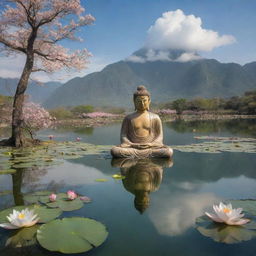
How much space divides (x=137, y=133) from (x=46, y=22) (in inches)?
202

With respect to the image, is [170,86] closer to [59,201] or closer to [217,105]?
[217,105]

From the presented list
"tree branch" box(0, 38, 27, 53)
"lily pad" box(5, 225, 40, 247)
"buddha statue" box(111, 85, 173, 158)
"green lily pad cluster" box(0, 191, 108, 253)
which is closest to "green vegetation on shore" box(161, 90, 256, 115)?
"tree branch" box(0, 38, 27, 53)

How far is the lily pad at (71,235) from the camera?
90.4 inches

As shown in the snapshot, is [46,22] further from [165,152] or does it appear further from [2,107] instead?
[165,152]

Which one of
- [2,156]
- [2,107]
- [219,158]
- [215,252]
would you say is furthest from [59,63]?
[215,252]

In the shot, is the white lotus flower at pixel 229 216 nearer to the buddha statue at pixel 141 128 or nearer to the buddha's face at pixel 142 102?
the buddha statue at pixel 141 128

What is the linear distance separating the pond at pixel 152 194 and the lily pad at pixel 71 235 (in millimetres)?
65

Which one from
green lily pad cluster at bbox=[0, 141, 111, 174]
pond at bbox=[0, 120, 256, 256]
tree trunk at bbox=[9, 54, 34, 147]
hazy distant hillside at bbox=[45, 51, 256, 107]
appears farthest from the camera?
hazy distant hillside at bbox=[45, 51, 256, 107]

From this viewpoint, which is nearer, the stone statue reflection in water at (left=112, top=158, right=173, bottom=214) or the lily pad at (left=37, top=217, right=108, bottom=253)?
the lily pad at (left=37, top=217, right=108, bottom=253)

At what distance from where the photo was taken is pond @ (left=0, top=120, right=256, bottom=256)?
2.41 meters

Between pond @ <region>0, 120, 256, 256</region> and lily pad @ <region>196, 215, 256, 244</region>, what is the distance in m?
0.02

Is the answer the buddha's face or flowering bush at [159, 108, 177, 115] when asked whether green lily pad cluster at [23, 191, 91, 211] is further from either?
flowering bush at [159, 108, 177, 115]

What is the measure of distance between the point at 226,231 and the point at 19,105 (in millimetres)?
8088

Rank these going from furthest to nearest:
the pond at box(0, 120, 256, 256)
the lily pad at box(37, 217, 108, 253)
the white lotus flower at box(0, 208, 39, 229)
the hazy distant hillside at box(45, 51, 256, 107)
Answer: the hazy distant hillside at box(45, 51, 256, 107) < the white lotus flower at box(0, 208, 39, 229) < the pond at box(0, 120, 256, 256) < the lily pad at box(37, 217, 108, 253)
